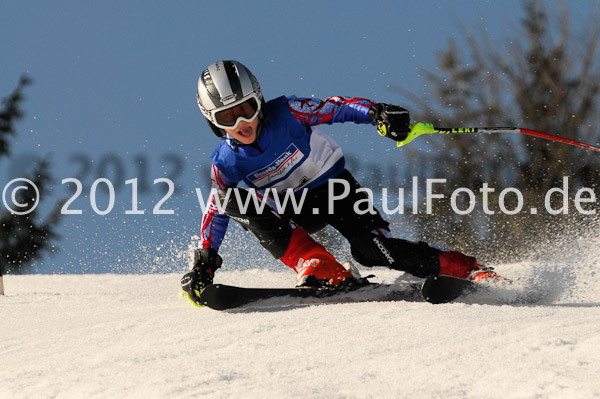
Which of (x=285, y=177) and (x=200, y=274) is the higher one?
(x=285, y=177)

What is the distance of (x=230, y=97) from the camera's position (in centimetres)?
416

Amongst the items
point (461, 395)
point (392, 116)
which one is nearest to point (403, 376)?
point (461, 395)

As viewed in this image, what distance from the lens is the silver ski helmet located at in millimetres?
4176

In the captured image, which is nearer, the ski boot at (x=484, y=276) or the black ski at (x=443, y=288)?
the black ski at (x=443, y=288)

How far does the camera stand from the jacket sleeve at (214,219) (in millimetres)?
4418

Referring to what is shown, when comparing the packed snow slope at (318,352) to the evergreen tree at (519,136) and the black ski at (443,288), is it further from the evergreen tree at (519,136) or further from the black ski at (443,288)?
the evergreen tree at (519,136)

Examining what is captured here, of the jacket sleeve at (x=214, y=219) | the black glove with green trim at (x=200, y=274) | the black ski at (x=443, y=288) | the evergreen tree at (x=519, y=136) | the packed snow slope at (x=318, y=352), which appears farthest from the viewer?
the evergreen tree at (x=519, y=136)

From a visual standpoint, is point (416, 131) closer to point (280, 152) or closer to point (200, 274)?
point (280, 152)

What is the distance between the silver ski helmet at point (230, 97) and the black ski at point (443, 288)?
140cm

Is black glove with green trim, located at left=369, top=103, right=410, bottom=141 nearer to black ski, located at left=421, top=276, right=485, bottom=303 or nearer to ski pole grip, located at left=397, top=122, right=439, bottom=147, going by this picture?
ski pole grip, located at left=397, top=122, right=439, bottom=147

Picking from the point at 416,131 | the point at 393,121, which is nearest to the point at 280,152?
the point at 393,121

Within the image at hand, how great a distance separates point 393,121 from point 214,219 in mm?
1306

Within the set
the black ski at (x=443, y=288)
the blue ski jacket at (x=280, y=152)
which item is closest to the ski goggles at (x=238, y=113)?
the blue ski jacket at (x=280, y=152)

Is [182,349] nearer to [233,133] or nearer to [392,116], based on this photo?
[233,133]
